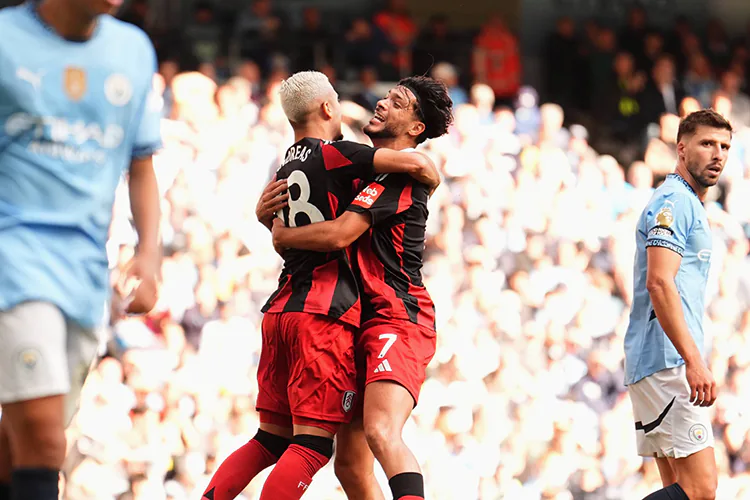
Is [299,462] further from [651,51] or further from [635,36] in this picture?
[635,36]

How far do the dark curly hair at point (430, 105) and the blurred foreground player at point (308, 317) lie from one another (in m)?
0.29

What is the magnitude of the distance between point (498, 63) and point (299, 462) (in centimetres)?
994

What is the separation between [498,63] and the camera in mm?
13531

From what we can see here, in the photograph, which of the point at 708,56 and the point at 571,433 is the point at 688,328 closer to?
the point at 571,433

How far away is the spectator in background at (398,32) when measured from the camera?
1285 cm

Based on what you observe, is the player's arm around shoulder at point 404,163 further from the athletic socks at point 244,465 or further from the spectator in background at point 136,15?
the spectator in background at point 136,15

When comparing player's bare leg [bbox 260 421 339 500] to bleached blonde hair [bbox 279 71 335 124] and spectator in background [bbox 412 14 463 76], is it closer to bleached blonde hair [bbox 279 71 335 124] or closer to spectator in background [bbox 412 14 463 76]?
bleached blonde hair [bbox 279 71 335 124]

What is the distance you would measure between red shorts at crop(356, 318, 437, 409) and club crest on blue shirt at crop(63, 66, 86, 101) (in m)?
1.60

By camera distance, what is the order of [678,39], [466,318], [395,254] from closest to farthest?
[395,254] → [466,318] → [678,39]

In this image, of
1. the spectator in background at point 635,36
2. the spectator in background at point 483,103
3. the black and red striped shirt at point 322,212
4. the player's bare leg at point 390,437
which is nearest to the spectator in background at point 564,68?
the spectator in background at point 635,36

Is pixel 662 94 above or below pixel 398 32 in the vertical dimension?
below

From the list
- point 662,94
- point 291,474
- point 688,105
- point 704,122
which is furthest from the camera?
point 662,94

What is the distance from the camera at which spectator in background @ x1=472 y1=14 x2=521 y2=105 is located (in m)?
13.3

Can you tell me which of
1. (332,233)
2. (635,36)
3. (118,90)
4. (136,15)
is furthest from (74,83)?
(635,36)
